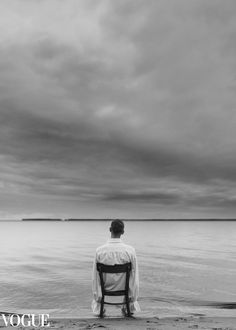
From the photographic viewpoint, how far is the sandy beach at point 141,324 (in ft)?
26.1

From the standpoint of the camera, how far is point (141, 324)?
322 inches

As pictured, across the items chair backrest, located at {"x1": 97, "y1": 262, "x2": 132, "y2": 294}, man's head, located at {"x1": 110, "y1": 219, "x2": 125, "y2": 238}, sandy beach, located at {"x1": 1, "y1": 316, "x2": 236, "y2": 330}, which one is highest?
man's head, located at {"x1": 110, "y1": 219, "x2": 125, "y2": 238}

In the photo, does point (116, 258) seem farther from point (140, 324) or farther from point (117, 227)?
point (140, 324)

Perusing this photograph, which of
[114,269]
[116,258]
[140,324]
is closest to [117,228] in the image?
[116,258]

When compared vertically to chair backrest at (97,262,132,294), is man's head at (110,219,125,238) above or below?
above

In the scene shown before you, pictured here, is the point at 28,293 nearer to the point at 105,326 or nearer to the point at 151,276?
the point at 151,276

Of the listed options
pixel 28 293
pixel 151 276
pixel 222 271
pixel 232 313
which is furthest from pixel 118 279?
pixel 222 271

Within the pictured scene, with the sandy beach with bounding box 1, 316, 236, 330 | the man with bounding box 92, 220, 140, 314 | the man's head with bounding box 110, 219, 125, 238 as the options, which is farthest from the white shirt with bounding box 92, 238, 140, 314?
the sandy beach with bounding box 1, 316, 236, 330

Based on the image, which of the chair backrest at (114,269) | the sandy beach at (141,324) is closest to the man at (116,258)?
the chair backrest at (114,269)

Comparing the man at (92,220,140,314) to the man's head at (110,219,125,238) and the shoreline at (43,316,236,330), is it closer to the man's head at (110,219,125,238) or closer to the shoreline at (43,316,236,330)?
the man's head at (110,219,125,238)

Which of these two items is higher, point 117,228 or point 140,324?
point 117,228

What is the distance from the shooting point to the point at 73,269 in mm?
27484

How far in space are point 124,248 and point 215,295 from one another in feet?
40.3

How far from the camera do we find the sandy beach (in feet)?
26.1
